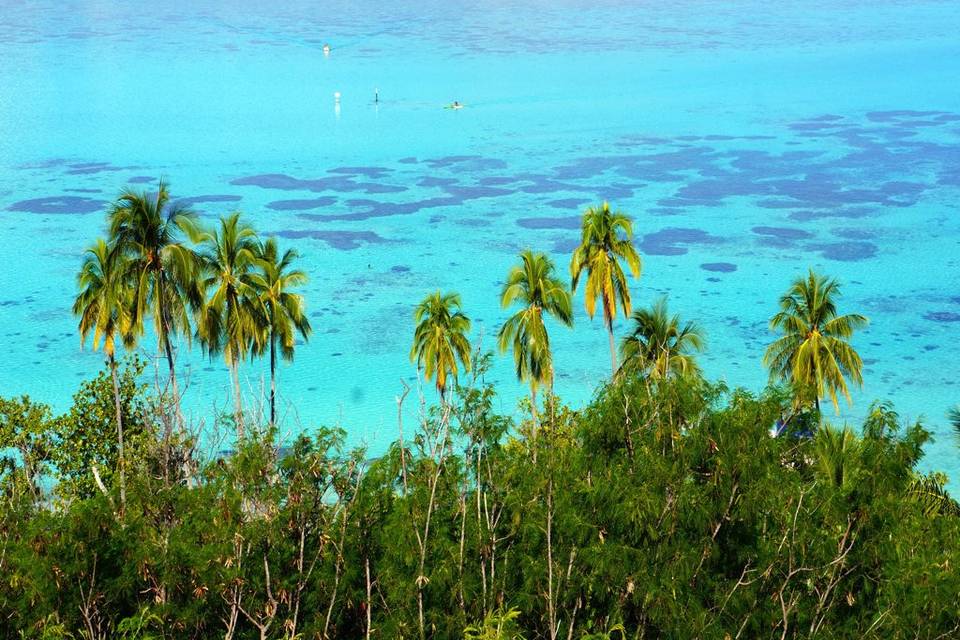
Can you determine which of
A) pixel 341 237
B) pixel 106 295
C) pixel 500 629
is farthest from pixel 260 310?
pixel 341 237

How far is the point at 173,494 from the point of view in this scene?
19.7 m

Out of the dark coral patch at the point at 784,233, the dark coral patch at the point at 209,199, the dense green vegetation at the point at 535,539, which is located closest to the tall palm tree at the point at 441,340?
the dense green vegetation at the point at 535,539

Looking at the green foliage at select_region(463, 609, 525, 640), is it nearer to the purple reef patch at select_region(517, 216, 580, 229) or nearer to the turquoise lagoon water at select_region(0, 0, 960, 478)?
the turquoise lagoon water at select_region(0, 0, 960, 478)

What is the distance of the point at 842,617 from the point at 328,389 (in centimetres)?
3093

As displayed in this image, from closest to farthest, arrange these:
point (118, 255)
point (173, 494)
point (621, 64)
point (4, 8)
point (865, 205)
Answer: point (173, 494)
point (118, 255)
point (865, 205)
point (621, 64)
point (4, 8)

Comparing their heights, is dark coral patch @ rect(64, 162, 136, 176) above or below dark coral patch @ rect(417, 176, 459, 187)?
above

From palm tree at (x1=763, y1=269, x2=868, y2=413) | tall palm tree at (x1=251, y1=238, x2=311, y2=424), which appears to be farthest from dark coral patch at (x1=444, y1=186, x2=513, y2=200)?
palm tree at (x1=763, y1=269, x2=868, y2=413)

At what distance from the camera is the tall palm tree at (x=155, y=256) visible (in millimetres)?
30609

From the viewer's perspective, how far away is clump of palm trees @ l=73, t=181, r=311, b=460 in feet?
101

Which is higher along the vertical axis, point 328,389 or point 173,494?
point 173,494

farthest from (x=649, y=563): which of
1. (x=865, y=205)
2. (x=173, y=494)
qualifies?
(x=865, y=205)

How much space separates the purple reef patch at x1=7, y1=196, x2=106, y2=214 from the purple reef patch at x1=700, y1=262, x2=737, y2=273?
34.4m

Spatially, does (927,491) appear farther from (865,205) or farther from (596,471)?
(865,205)

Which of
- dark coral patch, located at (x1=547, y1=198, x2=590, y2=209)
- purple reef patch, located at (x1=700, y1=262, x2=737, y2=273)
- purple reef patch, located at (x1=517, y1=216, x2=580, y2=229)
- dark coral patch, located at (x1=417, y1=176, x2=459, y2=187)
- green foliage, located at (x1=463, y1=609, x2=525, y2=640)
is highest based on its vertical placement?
dark coral patch, located at (x1=417, y1=176, x2=459, y2=187)
